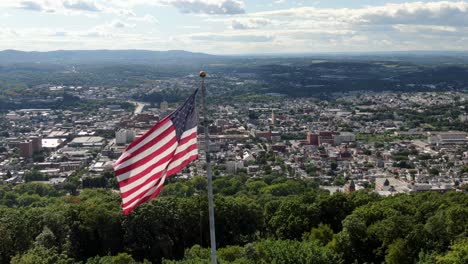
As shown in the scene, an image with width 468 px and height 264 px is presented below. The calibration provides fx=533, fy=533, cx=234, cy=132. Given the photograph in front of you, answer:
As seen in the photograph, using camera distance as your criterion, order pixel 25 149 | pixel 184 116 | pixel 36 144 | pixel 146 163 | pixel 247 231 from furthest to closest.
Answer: pixel 36 144 < pixel 25 149 < pixel 247 231 < pixel 184 116 < pixel 146 163

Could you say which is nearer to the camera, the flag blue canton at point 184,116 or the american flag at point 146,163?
the american flag at point 146,163

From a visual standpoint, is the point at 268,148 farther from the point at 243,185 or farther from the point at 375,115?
the point at 375,115

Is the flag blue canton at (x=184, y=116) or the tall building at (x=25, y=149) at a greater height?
the flag blue canton at (x=184, y=116)

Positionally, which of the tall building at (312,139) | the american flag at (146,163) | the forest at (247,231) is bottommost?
the tall building at (312,139)

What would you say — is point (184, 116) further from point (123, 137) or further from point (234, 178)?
point (123, 137)

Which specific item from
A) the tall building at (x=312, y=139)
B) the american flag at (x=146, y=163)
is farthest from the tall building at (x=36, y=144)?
the american flag at (x=146, y=163)

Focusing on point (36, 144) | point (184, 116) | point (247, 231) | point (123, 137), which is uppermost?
point (184, 116)

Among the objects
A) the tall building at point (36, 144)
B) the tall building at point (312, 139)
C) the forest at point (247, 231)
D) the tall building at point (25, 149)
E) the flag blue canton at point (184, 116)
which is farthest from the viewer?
the tall building at point (312, 139)

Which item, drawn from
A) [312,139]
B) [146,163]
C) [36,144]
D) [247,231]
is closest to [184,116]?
[146,163]

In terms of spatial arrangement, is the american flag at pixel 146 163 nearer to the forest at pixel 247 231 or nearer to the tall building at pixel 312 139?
the forest at pixel 247 231

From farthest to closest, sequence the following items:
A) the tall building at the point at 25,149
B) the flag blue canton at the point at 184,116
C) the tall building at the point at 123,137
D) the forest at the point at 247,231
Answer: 1. the tall building at the point at 123,137
2. the tall building at the point at 25,149
3. the forest at the point at 247,231
4. the flag blue canton at the point at 184,116
